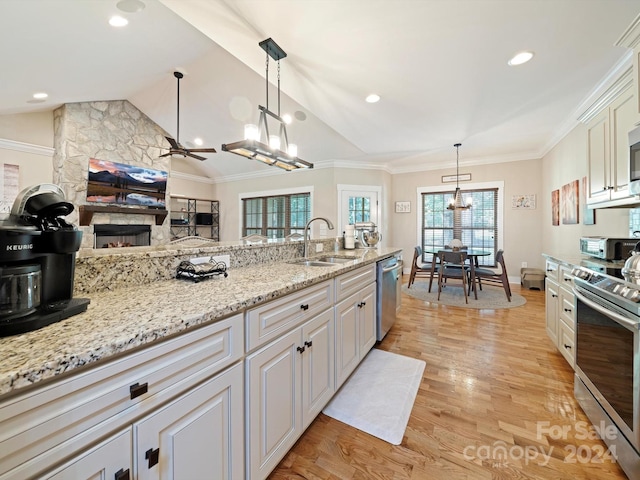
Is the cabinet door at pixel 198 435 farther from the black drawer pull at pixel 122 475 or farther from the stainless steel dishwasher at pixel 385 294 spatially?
the stainless steel dishwasher at pixel 385 294

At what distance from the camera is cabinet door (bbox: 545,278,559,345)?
2.37 metres

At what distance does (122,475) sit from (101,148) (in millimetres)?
5953

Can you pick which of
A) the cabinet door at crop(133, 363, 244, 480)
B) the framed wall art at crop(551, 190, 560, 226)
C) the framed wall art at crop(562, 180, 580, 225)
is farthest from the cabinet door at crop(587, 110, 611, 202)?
the cabinet door at crop(133, 363, 244, 480)

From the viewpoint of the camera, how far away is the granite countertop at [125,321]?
1.83ft

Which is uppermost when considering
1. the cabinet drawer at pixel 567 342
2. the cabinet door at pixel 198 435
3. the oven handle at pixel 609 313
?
the oven handle at pixel 609 313

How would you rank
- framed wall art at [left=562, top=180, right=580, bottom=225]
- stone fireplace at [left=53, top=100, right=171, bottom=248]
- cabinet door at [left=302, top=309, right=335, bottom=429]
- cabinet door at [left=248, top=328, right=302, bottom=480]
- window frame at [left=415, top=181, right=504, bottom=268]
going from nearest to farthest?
cabinet door at [left=248, top=328, right=302, bottom=480], cabinet door at [left=302, top=309, right=335, bottom=429], framed wall art at [left=562, top=180, right=580, bottom=225], stone fireplace at [left=53, top=100, right=171, bottom=248], window frame at [left=415, top=181, right=504, bottom=268]

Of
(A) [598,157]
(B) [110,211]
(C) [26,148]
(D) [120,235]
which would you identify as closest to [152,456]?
(A) [598,157]

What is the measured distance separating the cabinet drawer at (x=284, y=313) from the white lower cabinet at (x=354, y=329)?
10.2 inches

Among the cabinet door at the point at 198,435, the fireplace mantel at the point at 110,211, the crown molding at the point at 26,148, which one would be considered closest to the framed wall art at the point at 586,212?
the cabinet door at the point at 198,435

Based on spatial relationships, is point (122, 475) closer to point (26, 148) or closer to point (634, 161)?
point (634, 161)

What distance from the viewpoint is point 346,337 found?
6.18 feet

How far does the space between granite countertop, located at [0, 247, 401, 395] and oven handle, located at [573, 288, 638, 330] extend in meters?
1.50

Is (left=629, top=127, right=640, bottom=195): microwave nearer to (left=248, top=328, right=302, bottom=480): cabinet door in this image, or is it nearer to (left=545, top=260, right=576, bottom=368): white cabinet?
(left=545, top=260, right=576, bottom=368): white cabinet

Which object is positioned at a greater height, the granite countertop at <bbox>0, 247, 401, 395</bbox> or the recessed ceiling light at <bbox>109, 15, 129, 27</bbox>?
the recessed ceiling light at <bbox>109, 15, 129, 27</bbox>
